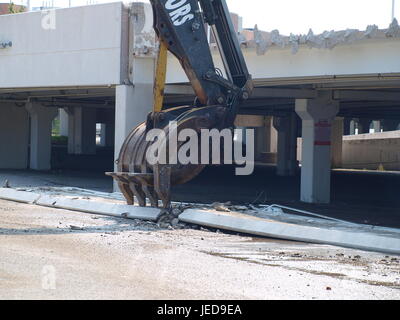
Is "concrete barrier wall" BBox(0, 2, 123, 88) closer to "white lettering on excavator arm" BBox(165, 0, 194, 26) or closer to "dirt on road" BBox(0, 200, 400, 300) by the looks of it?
"white lettering on excavator arm" BBox(165, 0, 194, 26)

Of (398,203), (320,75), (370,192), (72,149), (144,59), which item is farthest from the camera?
(72,149)

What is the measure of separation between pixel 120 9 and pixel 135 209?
29.3 ft

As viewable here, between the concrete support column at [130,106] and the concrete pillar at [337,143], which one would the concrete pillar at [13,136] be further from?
the concrete pillar at [337,143]

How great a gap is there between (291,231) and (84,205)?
21.0ft

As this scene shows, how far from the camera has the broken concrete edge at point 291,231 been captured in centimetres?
1348

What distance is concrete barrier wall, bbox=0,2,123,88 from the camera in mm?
24578

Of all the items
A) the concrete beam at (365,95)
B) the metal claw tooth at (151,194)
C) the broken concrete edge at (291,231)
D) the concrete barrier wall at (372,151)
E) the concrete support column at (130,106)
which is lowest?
the broken concrete edge at (291,231)

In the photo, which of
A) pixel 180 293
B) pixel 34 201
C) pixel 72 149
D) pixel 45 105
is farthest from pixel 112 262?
pixel 72 149

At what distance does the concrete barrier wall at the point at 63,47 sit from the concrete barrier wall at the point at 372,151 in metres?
33.6

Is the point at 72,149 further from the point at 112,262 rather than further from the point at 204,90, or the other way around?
A: the point at 112,262

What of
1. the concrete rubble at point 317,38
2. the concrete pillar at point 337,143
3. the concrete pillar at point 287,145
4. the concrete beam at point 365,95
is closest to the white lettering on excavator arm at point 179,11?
the concrete rubble at point 317,38

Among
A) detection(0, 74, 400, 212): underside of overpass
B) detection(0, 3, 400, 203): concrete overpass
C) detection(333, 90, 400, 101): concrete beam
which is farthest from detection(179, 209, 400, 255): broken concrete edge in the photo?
detection(333, 90, 400, 101): concrete beam

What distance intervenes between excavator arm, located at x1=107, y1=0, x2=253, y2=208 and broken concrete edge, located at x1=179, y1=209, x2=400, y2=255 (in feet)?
3.61

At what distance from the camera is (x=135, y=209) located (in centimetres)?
1755
